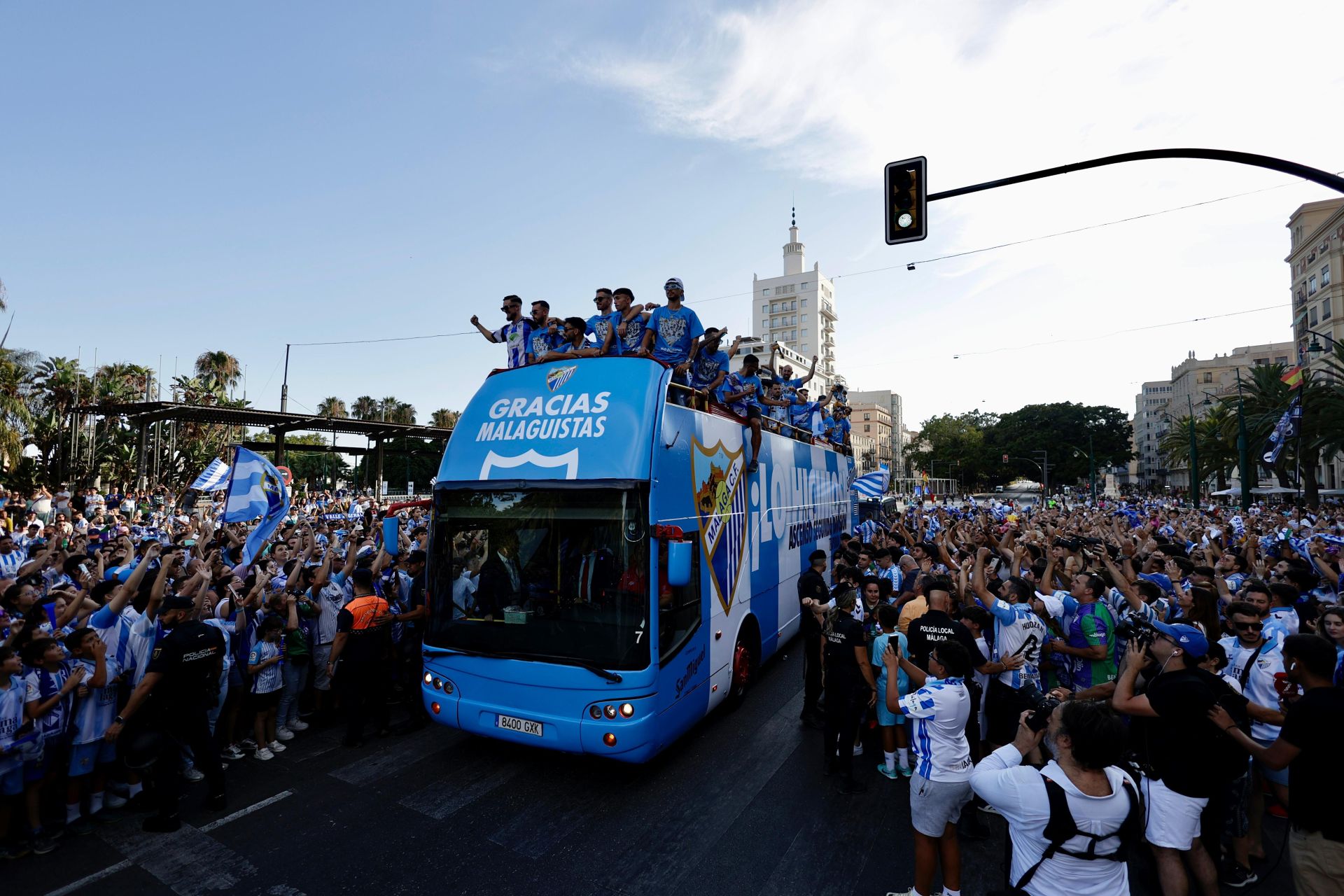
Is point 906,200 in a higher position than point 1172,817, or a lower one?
higher

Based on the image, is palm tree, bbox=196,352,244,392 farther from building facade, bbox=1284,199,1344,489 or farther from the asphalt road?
building facade, bbox=1284,199,1344,489

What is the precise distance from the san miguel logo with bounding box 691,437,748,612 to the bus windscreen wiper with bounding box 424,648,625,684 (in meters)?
1.82

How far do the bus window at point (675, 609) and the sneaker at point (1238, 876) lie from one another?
430cm

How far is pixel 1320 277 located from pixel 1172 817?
2816 inches

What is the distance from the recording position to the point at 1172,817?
387 centimetres

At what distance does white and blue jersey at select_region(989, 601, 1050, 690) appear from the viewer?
5.69 metres

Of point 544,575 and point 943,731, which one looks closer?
point 943,731

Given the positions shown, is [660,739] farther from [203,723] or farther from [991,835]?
[203,723]

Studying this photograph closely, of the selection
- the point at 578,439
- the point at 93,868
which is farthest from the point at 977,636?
the point at 93,868

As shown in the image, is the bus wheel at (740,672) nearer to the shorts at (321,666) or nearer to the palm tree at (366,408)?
the shorts at (321,666)

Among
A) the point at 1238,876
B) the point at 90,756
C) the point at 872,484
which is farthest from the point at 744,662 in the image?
the point at 872,484

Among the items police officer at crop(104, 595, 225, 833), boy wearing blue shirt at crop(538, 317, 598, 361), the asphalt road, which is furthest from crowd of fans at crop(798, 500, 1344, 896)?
police officer at crop(104, 595, 225, 833)

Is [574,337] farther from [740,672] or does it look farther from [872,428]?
[872,428]

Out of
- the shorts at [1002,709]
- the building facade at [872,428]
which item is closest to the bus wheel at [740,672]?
the shorts at [1002,709]
